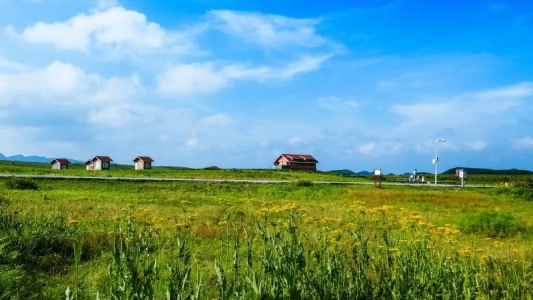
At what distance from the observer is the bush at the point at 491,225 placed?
16639mm

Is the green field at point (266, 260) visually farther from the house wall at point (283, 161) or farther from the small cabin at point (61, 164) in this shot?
the house wall at point (283, 161)

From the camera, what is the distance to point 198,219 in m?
16.6

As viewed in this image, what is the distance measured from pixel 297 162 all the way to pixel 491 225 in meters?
101

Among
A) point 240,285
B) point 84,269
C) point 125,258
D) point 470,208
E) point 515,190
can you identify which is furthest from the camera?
point 515,190

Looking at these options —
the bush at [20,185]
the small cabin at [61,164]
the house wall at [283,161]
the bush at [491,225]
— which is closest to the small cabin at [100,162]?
the small cabin at [61,164]

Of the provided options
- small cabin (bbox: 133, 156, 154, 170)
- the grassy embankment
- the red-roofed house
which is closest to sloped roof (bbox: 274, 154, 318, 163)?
the red-roofed house

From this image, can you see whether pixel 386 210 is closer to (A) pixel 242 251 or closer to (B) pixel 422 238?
(B) pixel 422 238

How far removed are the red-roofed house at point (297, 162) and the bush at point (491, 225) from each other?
99000 millimetres

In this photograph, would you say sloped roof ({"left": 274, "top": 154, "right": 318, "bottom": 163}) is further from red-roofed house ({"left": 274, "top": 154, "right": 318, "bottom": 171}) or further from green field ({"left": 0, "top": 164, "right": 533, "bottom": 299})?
green field ({"left": 0, "top": 164, "right": 533, "bottom": 299})

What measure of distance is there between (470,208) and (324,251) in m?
23.2

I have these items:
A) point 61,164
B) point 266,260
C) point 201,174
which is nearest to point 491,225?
point 266,260

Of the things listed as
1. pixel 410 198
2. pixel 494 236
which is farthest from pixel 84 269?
pixel 410 198

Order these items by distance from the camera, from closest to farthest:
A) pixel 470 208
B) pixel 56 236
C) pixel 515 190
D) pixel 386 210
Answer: pixel 386 210 → pixel 56 236 → pixel 470 208 → pixel 515 190

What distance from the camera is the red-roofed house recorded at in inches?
4619
